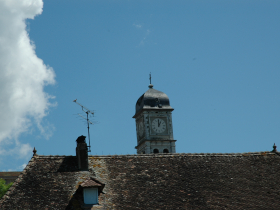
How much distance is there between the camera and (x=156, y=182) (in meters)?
27.4

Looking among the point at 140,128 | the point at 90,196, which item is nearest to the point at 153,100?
the point at 140,128

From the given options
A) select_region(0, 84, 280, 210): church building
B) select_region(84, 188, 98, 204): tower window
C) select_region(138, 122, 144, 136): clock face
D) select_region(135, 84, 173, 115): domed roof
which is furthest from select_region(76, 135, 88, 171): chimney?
select_region(138, 122, 144, 136): clock face

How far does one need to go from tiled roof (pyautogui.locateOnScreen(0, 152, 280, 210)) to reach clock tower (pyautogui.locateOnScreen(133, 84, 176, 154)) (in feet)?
135

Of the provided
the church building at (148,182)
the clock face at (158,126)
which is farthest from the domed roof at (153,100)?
the church building at (148,182)

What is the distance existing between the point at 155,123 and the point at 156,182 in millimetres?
46042

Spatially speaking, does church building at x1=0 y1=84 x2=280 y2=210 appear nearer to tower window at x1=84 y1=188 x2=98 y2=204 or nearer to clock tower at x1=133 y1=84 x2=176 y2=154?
tower window at x1=84 y1=188 x2=98 y2=204

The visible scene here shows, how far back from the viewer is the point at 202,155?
30375 millimetres

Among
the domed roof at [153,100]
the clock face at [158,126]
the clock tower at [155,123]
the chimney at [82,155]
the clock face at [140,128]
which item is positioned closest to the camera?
the chimney at [82,155]

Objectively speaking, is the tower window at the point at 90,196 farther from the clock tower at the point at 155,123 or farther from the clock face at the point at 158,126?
the clock face at the point at 158,126

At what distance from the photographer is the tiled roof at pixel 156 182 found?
2558cm

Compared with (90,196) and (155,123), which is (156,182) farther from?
(155,123)

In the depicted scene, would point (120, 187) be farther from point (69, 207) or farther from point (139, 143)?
point (139, 143)

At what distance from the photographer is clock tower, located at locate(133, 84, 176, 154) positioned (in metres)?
71.9

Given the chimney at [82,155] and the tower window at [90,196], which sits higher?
the chimney at [82,155]
